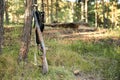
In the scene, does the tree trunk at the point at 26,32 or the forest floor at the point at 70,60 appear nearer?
the forest floor at the point at 70,60

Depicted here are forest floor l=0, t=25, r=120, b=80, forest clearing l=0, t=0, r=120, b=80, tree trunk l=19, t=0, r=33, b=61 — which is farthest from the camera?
tree trunk l=19, t=0, r=33, b=61

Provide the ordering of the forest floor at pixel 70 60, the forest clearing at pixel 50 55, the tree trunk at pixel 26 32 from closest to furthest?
the forest floor at pixel 70 60
the forest clearing at pixel 50 55
the tree trunk at pixel 26 32

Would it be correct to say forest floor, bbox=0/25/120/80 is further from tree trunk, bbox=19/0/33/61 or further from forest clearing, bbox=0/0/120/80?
tree trunk, bbox=19/0/33/61

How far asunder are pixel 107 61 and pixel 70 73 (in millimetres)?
2303

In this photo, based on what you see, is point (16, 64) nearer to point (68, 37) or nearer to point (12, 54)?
point (12, 54)

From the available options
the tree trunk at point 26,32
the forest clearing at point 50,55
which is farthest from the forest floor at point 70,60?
the tree trunk at point 26,32

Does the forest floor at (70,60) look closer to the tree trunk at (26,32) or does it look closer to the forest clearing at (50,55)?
the forest clearing at (50,55)

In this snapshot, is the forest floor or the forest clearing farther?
the forest clearing

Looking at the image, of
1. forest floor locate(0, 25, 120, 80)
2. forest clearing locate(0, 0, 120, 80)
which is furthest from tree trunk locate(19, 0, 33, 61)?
forest floor locate(0, 25, 120, 80)

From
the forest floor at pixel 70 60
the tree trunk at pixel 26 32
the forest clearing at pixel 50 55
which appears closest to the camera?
the forest floor at pixel 70 60

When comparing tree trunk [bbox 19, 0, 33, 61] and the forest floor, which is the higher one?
tree trunk [bbox 19, 0, 33, 61]

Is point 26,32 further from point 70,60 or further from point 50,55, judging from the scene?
point 70,60

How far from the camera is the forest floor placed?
8.31 metres

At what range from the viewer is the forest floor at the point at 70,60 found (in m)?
8.31
